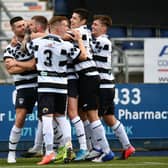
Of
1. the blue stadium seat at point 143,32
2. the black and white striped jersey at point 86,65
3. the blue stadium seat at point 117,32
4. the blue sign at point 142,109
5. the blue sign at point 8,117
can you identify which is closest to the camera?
the black and white striped jersey at point 86,65

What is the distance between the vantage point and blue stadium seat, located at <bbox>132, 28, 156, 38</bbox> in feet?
86.0

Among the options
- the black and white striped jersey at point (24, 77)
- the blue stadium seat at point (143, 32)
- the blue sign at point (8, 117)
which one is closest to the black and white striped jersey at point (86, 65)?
the black and white striped jersey at point (24, 77)

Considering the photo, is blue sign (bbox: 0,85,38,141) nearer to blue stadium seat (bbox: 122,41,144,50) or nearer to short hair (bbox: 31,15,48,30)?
blue stadium seat (bbox: 122,41,144,50)

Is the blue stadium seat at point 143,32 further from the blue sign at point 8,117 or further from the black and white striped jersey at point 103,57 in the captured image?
the black and white striped jersey at point 103,57

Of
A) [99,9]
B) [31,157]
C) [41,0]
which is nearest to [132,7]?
[99,9]

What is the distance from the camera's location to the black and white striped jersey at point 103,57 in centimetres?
1204

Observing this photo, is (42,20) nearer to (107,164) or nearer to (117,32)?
(107,164)

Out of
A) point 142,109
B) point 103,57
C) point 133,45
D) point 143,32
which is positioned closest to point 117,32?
point 143,32

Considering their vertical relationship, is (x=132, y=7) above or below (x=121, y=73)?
above

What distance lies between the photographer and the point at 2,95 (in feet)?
47.6

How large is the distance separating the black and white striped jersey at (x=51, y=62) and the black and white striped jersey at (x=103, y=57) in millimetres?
851

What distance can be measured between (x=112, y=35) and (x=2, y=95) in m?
11.5

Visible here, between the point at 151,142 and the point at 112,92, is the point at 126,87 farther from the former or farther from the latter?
the point at 112,92

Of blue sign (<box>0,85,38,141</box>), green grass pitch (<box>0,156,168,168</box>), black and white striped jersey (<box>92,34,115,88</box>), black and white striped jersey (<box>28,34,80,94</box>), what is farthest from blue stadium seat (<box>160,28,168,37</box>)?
black and white striped jersey (<box>28,34,80,94</box>)
